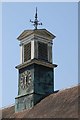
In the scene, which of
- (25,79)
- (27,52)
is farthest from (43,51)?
(25,79)

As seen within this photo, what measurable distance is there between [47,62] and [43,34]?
235 cm

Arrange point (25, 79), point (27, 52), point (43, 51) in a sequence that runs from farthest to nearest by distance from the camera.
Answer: point (27, 52)
point (43, 51)
point (25, 79)

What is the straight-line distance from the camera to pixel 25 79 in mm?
32656

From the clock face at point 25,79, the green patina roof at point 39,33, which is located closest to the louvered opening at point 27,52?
the green patina roof at point 39,33

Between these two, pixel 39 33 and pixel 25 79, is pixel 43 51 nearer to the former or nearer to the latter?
pixel 39 33

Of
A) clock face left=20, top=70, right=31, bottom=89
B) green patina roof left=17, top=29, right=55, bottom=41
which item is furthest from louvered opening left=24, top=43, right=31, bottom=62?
clock face left=20, top=70, right=31, bottom=89

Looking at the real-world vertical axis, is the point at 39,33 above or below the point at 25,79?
above

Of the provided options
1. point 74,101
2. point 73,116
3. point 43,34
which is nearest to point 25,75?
point 43,34

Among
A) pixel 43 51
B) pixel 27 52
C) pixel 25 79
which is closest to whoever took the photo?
pixel 25 79

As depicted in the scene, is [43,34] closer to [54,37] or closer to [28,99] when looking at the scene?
[54,37]

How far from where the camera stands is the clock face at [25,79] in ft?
106

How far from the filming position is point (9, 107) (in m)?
35.7

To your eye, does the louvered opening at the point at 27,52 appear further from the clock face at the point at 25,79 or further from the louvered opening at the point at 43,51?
the clock face at the point at 25,79

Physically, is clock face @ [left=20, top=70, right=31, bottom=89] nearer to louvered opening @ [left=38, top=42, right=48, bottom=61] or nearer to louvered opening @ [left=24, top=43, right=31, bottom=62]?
louvered opening @ [left=24, top=43, right=31, bottom=62]
